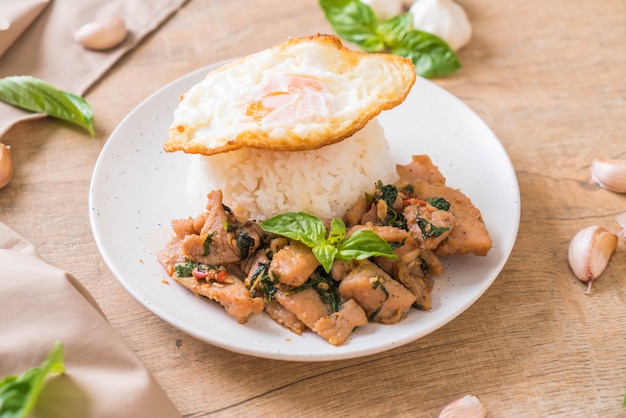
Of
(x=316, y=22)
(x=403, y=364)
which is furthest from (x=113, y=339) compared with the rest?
(x=316, y=22)

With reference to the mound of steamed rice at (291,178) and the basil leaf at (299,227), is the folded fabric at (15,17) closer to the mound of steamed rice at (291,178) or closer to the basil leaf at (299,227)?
the mound of steamed rice at (291,178)

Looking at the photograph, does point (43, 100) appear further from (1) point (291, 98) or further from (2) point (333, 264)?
(2) point (333, 264)

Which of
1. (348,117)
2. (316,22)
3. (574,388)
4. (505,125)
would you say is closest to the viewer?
(574,388)

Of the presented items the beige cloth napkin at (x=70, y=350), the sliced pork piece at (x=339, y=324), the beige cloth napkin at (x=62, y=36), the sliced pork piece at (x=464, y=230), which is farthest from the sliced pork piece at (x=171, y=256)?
the beige cloth napkin at (x=62, y=36)

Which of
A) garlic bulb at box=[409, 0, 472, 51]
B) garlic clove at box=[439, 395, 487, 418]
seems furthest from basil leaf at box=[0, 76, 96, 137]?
garlic clove at box=[439, 395, 487, 418]

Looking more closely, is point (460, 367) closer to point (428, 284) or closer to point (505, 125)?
point (428, 284)
